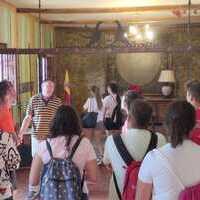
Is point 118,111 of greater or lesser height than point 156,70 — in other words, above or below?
below

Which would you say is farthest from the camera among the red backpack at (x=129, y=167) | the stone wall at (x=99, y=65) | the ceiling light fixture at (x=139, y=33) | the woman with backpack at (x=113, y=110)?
the stone wall at (x=99, y=65)

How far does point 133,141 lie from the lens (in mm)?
2492

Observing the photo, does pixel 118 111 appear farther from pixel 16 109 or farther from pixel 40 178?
pixel 40 178

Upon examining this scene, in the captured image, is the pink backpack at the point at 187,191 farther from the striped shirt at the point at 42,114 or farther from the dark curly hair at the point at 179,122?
the striped shirt at the point at 42,114

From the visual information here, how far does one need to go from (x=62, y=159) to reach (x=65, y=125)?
0.64 ft

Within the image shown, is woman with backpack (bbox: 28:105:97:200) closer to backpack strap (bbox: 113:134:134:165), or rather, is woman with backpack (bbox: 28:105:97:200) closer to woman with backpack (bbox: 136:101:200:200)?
backpack strap (bbox: 113:134:134:165)

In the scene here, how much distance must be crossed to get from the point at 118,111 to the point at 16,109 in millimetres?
1697

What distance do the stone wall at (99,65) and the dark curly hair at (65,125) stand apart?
830cm

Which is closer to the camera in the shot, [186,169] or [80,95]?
[186,169]

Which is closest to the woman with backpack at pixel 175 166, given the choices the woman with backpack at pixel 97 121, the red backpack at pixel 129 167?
the red backpack at pixel 129 167

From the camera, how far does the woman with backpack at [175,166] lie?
1886mm

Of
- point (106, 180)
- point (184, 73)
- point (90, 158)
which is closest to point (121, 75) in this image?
point (184, 73)

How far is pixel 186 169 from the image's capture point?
74.7 inches

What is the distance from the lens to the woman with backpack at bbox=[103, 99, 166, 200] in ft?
8.17
